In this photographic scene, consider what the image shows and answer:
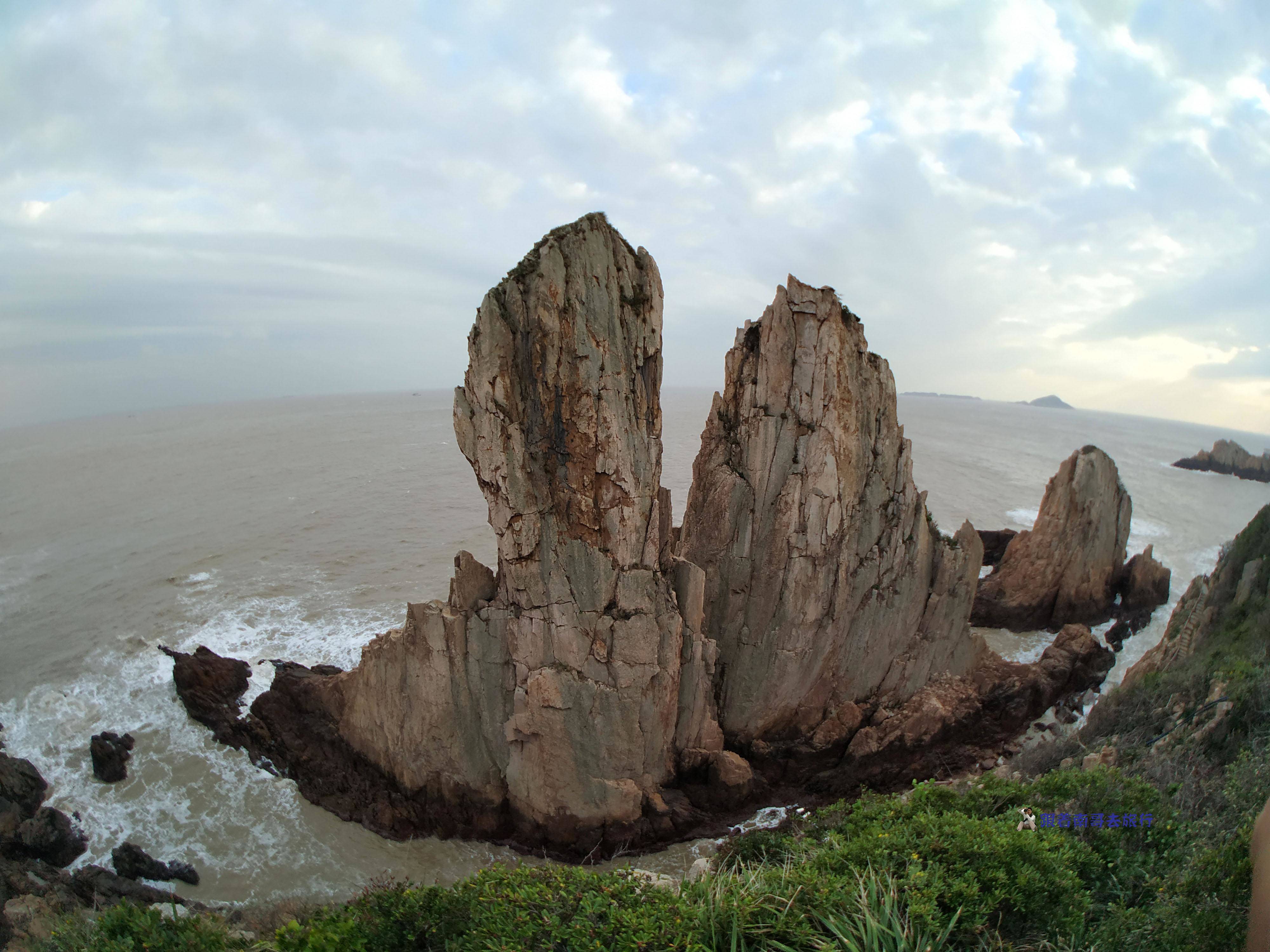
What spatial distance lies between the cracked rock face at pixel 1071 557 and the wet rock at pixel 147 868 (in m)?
22.8

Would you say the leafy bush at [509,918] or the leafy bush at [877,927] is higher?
the leafy bush at [877,927]

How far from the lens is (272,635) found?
18484 mm

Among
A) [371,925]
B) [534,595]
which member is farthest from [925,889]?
[534,595]

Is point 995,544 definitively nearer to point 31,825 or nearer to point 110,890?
point 110,890

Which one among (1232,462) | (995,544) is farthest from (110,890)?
(1232,462)

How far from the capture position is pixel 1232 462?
6147 cm

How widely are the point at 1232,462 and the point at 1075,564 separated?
60.8 meters

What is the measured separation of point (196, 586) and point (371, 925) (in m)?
19.9

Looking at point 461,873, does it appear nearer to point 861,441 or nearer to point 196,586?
point 861,441

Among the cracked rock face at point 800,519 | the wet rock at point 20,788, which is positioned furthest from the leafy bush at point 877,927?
the wet rock at point 20,788

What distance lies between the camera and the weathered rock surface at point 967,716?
13125 millimetres

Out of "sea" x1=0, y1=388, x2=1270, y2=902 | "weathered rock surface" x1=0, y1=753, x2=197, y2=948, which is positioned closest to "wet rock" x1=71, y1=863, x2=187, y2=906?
"weathered rock surface" x1=0, y1=753, x2=197, y2=948

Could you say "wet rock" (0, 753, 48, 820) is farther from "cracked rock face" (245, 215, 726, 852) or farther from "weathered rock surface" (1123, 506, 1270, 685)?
"weathered rock surface" (1123, 506, 1270, 685)

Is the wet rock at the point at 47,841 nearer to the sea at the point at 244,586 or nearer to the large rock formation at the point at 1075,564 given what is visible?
the sea at the point at 244,586
